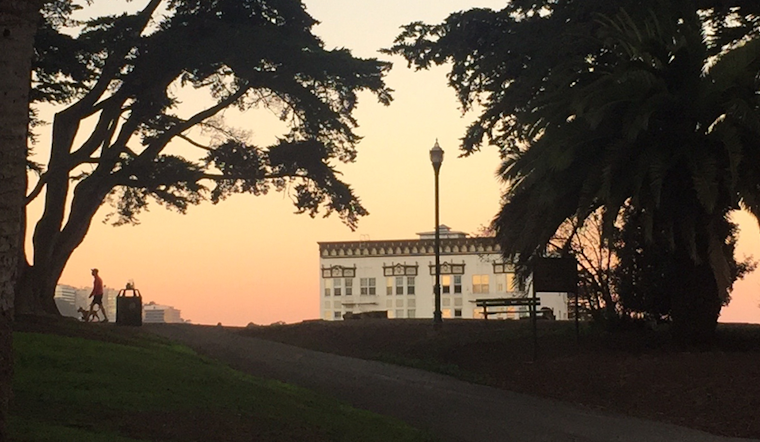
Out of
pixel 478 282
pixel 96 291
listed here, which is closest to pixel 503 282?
pixel 478 282

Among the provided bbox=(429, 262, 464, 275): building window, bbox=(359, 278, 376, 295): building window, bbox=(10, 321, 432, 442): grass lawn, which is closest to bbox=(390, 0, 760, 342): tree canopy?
bbox=(10, 321, 432, 442): grass lawn

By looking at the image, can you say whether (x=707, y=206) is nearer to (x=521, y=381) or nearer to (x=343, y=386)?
(x=521, y=381)

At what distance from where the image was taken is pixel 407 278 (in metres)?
88.8

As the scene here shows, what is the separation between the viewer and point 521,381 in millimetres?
18609

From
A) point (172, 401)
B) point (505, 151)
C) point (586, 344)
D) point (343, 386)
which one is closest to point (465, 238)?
point (505, 151)

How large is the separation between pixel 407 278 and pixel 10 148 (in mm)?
80935

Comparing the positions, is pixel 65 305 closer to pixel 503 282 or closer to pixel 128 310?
A: pixel 128 310

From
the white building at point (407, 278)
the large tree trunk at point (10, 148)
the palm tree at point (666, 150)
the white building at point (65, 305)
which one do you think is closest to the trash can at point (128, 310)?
the white building at point (65, 305)

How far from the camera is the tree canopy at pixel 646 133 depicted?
18.3 metres

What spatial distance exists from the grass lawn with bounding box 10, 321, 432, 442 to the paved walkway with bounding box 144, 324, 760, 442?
1.07 meters

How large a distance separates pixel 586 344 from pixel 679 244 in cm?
305

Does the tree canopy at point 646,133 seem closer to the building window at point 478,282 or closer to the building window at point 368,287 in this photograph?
the building window at point 478,282

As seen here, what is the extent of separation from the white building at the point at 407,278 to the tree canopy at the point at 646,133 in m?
63.2

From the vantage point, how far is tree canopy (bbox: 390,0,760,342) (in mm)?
18312
